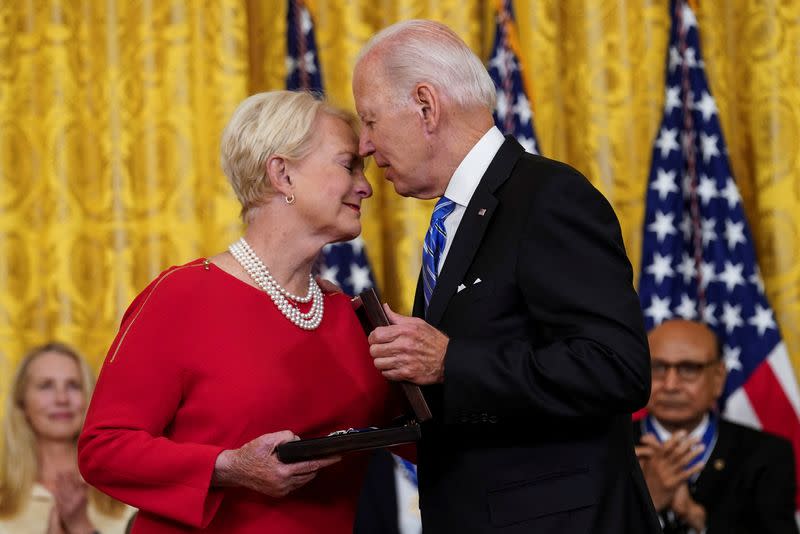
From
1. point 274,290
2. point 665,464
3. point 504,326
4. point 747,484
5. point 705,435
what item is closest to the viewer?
point 504,326

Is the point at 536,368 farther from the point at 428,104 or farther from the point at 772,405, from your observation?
the point at 772,405

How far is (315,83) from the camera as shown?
527cm

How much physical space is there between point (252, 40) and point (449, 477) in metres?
3.58

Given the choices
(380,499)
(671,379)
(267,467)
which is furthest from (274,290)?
(671,379)

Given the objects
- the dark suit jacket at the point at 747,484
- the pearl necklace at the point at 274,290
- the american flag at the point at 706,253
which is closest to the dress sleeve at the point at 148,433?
the pearl necklace at the point at 274,290

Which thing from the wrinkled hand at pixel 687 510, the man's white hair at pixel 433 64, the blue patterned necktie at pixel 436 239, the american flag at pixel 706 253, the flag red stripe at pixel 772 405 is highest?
the man's white hair at pixel 433 64

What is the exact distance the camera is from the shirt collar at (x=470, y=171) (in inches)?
97.5

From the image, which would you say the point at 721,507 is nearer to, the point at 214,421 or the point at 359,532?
the point at 359,532

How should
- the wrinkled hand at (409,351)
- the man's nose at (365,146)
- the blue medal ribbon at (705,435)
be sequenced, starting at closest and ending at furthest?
the wrinkled hand at (409,351) → the man's nose at (365,146) → the blue medal ribbon at (705,435)

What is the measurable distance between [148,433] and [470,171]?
0.91 m

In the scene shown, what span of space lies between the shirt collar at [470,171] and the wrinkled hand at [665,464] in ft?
7.25

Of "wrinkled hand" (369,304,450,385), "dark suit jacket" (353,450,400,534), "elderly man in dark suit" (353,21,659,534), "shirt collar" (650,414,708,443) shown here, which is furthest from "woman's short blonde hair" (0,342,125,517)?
"wrinkled hand" (369,304,450,385)

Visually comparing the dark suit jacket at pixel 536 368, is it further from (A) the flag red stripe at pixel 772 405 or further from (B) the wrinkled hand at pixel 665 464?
(A) the flag red stripe at pixel 772 405

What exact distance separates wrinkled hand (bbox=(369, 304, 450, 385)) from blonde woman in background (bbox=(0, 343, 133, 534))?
9.94ft
